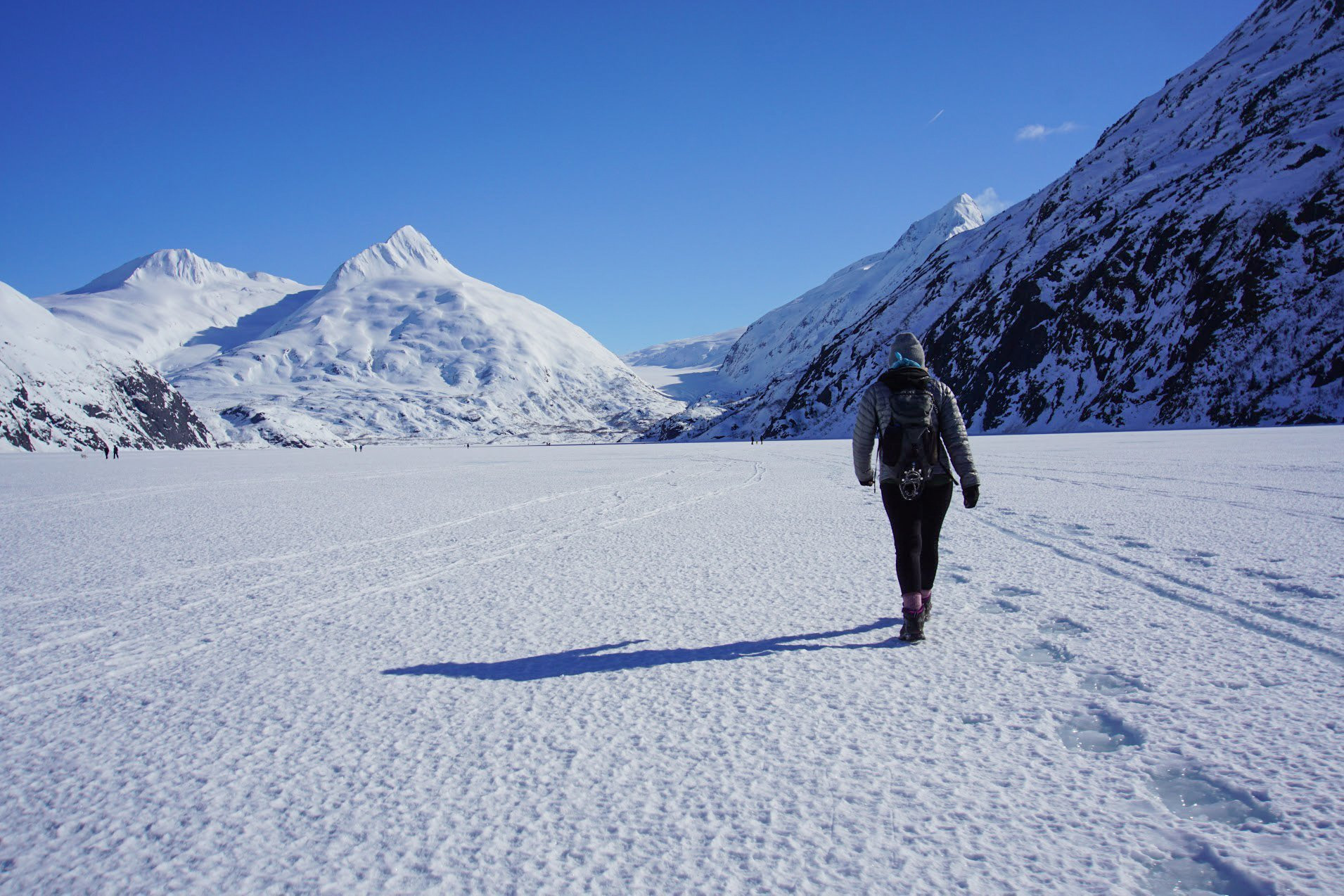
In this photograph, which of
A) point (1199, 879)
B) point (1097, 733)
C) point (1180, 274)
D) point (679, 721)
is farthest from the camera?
point (1180, 274)

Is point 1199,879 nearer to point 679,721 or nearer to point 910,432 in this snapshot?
point 679,721

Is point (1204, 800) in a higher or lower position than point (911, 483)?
lower

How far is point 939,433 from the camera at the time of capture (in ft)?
15.2

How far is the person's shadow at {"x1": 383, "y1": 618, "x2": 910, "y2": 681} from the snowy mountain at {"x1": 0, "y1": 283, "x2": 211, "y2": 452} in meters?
110

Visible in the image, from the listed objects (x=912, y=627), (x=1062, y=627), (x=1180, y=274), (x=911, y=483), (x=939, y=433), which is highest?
(x=1180, y=274)

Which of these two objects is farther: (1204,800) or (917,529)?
(917,529)

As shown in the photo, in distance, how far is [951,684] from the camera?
3.60 meters

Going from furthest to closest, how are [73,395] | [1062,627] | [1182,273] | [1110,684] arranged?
1. [73,395]
2. [1182,273]
3. [1062,627]
4. [1110,684]

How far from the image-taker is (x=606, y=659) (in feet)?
13.6

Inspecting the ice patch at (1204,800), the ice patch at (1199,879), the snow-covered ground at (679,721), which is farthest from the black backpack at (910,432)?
the ice patch at (1199,879)

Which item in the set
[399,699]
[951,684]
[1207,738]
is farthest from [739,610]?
[1207,738]

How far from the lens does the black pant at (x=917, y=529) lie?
4336 mm

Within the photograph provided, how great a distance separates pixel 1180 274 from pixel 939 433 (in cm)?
9460

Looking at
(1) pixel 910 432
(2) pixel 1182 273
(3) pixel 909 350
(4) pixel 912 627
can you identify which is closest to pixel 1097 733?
(4) pixel 912 627
